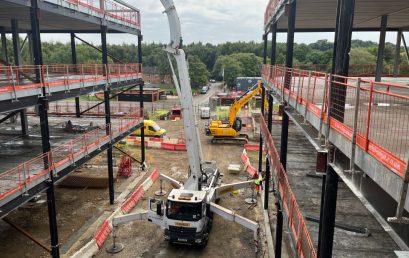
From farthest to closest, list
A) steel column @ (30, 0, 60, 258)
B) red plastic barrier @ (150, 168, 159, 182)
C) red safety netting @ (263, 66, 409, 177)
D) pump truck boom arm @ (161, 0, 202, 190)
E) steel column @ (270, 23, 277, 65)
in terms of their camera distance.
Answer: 1. red plastic barrier @ (150, 168, 159, 182)
2. steel column @ (270, 23, 277, 65)
3. pump truck boom arm @ (161, 0, 202, 190)
4. steel column @ (30, 0, 60, 258)
5. red safety netting @ (263, 66, 409, 177)

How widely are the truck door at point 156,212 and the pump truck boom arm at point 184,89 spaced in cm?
195

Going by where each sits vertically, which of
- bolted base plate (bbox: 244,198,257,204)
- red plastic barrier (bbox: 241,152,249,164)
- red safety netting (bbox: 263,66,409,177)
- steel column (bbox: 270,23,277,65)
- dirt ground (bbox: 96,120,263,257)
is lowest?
dirt ground (bbox: 96,120,263,257)

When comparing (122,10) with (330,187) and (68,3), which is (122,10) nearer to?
(68,3)

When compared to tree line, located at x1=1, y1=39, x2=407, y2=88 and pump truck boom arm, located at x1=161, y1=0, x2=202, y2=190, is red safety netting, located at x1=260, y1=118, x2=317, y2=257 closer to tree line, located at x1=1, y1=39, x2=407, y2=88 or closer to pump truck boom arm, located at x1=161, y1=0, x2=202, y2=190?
pump truck boom arm, located at x1=161, y1=0, x2=202, y2=190

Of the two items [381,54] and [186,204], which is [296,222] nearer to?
[186,204]

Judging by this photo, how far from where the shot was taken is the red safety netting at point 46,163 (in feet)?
36.9

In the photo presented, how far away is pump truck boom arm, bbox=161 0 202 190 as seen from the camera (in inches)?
604

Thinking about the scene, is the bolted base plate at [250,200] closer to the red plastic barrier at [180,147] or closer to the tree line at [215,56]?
the red plastic barrier at [180,147]

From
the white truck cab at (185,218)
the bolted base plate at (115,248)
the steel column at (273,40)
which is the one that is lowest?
the bolted base plate at (115,248)

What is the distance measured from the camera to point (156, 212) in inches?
599

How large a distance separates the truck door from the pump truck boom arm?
6.38 ft

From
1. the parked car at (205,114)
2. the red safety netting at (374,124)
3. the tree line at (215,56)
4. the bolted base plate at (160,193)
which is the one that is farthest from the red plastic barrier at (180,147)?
the tree line at (215,56)

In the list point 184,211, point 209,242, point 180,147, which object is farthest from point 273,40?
point 180,147

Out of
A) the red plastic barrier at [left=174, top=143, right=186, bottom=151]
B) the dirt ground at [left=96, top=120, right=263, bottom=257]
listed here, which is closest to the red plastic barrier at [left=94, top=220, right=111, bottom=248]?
the dirt ground at [left=96, top=120, right=263, bottom=257]
